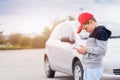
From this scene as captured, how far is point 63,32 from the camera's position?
13.4 m

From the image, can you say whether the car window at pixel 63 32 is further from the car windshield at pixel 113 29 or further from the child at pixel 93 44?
the child at pixel 93 44

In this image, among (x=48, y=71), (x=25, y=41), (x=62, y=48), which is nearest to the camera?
(x=62, y=48)

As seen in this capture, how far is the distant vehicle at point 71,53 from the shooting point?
36.3 feet

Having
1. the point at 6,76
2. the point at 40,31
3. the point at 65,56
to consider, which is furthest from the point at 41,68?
the point at 40,31

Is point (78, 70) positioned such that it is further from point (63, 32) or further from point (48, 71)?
point (48, 71)

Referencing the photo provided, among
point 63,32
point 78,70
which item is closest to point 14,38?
point 63,32

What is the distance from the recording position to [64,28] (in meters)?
13.4

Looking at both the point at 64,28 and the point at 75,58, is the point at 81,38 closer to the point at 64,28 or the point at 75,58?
the point at 75,58

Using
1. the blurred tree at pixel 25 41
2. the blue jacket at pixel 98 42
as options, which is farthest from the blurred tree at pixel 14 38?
the blue jacket at pixel 98 42

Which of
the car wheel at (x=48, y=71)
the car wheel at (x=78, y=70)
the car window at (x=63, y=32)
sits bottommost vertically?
the car wheel at (x=48, y=71)

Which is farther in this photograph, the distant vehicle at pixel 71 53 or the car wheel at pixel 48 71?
the car wheel at pixel 48 71

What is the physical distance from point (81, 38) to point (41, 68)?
609cm

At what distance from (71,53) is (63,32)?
1347 millimetres

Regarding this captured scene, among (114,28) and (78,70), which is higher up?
(114,28)
